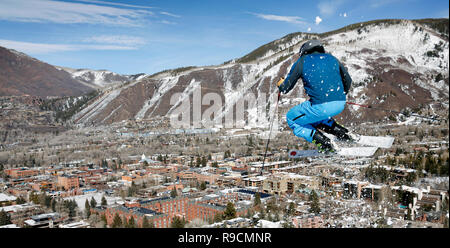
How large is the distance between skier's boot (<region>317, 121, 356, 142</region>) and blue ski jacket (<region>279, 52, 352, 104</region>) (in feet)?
0.98

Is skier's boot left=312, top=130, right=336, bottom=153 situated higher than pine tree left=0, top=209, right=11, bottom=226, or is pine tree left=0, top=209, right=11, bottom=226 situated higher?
skier's boot left=312, top=130, right=336, bottom=153

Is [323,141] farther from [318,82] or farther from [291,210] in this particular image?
[291,210]

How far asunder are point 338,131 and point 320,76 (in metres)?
0.49

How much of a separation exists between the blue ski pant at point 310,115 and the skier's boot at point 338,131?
3cm

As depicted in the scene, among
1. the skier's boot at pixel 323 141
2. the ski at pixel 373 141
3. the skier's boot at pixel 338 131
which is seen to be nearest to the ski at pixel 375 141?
the ski at pixel 373 141

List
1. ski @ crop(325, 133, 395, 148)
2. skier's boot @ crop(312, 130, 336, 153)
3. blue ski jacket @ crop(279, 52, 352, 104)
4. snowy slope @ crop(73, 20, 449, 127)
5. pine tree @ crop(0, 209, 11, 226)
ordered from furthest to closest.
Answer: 1. snowy slope @ crop(73, 20, 449, 127)
2. pine tree @ crop(0, 209, 11, 226)
3. ski @ crop(325, 133, 395, 148)
4. skier's boot @ crop(312, 130, 336, 153)
5. blue ski jacket @ crop(279, 52, 352, 104)

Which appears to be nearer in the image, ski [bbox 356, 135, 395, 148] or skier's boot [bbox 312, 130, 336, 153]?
skier's boot [bbox 312, 130, 336, 153]

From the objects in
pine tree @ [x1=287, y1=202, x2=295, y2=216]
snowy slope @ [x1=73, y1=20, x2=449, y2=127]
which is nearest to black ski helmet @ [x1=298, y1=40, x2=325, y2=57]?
pine tree @ [x1=287, y1=202, x2=295, y2=216]

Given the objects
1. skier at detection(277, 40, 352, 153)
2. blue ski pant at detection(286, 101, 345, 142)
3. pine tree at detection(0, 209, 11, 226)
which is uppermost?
skier at detection(277, 40, 352, 153)

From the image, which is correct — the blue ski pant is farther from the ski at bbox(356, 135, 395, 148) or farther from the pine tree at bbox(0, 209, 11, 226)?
the pine tree at bbox(0, 209, 11, 226)

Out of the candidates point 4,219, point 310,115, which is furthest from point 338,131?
point 4,219

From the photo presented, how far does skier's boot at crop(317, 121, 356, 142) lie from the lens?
7.57ft
